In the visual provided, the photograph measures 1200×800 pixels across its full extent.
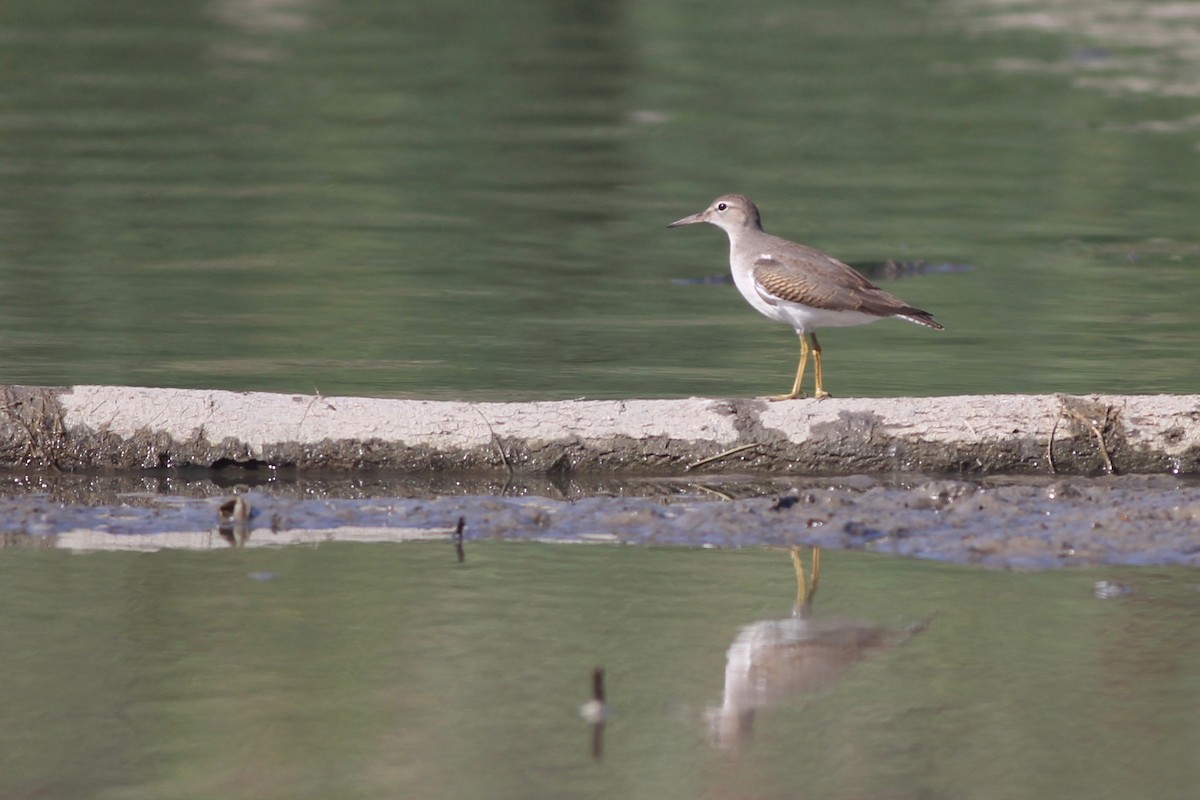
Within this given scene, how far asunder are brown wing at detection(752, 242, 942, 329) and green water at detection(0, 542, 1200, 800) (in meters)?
2.22

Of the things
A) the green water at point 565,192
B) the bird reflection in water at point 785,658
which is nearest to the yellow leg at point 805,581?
the bird reflection in water at point 785,658

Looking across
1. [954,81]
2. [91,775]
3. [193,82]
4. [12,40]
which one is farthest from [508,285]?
[12,40]

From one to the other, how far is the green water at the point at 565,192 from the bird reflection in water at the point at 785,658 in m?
3.65

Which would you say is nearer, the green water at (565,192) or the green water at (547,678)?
the green water at (547,678)

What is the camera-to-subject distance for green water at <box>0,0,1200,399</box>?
11.4 metres

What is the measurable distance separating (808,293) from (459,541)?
263 centimetres

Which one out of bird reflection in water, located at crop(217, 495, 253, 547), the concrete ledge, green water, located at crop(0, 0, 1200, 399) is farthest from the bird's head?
bird reflection in water, located at crop(217, 495, 253, 547)

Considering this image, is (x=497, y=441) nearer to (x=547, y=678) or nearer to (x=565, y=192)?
(x=547, y=678)

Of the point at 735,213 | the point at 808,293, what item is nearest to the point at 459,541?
the point at 808,293

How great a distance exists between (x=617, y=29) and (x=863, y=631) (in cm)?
2603

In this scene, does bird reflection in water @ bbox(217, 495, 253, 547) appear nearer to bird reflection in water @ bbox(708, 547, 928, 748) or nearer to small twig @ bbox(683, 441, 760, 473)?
small twig @ bbox(683, 441, 760, 473)

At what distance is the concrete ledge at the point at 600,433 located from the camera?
827 cm

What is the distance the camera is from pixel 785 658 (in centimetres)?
627

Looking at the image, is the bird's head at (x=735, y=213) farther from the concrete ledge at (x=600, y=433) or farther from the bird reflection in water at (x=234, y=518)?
the bird reflection in water at (x=234, y=518)
